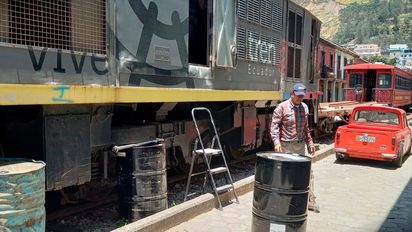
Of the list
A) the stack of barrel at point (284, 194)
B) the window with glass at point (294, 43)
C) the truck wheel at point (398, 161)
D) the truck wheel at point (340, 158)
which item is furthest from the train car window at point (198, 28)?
the truck wheel at point (398, 161)

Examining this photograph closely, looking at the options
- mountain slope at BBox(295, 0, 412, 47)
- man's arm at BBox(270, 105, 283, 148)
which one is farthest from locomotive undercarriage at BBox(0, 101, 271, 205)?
mountain slope at BBox(295, 0, 412, 47)

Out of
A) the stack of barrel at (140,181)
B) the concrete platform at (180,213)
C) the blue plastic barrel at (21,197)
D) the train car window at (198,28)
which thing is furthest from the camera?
the train car window at (198,28)

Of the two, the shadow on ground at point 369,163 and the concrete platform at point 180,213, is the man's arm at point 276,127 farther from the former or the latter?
the shadow on ground at point 369,163

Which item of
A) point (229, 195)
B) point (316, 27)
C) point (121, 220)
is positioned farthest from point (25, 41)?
point (316, 27)

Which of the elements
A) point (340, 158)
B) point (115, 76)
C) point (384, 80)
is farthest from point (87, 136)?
point (384, 80)

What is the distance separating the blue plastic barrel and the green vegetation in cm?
16146

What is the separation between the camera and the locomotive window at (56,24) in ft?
12.9

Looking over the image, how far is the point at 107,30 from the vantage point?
16.0 ft

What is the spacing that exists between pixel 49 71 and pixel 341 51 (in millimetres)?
42313

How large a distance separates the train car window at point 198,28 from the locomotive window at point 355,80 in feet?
70.1

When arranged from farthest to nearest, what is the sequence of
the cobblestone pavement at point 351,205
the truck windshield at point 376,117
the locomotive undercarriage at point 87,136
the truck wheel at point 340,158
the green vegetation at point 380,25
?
the green vegetation at point 380,25 < the truck windshield at point 376,117 < the truck wheel at point 340,158 < the cobblestone pavement at point 351,205 < the locomotive undercarriage at point 87,136

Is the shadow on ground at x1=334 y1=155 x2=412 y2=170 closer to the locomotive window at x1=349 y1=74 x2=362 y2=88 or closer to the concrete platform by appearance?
the concrete platform

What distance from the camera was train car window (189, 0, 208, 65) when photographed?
293 inches

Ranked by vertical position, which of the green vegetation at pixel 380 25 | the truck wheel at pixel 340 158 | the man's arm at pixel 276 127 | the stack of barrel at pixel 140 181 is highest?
the green vegetation at pixel 380 25
